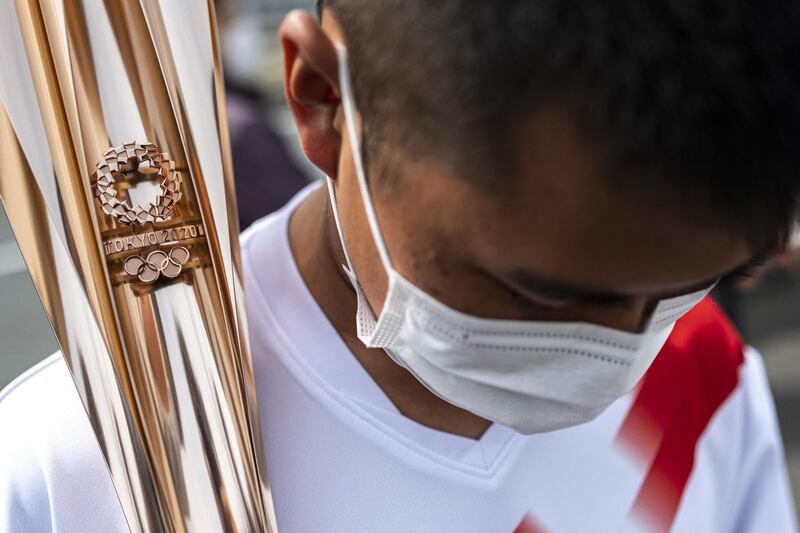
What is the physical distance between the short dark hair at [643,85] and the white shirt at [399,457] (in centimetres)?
39

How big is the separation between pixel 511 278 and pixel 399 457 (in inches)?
12.4

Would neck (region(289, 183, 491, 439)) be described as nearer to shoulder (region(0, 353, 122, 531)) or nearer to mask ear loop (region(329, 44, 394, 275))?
mask ear loop (region(329, 44, 394, 275))

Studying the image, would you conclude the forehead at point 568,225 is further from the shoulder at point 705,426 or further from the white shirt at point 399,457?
the shoulder at point 705,426

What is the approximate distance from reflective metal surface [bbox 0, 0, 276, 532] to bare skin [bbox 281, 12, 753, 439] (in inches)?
5.1

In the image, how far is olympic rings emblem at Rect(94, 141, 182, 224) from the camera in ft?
3.09

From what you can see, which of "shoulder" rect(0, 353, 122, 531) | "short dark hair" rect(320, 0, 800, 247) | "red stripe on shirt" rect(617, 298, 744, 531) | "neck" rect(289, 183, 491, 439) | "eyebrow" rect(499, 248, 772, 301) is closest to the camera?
"short dark hair" rect(320, 0, 800, 247)

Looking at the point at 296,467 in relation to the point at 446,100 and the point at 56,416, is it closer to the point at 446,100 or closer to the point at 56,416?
the point at 56,416

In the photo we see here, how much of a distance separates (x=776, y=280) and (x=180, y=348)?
17.0 feet

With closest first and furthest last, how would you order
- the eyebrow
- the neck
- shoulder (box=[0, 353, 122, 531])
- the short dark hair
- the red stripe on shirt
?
the short dark hair → the eyebrow → shoulder (box=[0, 353, 122, 531]) → the neck → the red stripe on shirt

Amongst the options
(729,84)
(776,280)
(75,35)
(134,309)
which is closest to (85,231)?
(134,309)

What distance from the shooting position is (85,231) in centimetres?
93

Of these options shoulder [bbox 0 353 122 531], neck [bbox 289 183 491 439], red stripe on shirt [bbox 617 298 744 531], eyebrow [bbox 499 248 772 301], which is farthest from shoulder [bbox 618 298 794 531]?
shoulder [bbox 0 353 122 531]

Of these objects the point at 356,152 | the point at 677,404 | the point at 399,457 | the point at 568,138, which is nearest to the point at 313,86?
the point at 356,152

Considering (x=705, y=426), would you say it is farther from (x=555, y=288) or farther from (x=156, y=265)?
(x=156, y=265)
